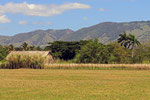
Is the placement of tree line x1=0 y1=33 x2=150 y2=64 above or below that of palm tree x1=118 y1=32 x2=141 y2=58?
below

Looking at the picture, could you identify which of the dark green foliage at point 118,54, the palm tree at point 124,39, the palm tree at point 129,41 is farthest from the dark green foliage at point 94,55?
the palm tree at point 124,39

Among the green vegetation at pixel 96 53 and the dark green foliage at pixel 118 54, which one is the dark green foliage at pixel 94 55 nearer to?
the green vegetation at pixel 96 53

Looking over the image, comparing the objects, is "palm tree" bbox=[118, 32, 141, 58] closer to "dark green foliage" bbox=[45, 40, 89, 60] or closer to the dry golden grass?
"dark green foliage" bbox=[45, 40, 89, 60]

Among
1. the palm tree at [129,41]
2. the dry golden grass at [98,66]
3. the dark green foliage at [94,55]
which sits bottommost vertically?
the dry golden grass at [98,66]

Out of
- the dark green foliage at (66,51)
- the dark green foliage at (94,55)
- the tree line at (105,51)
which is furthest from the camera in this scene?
the dark green foliage at (66,51)

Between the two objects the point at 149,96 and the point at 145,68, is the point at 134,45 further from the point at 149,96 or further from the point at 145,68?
the point at 149,96

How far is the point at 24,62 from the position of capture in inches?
2913

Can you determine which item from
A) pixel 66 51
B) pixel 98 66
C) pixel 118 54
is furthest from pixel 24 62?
pixel 66 51

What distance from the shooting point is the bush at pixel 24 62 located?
73.2m

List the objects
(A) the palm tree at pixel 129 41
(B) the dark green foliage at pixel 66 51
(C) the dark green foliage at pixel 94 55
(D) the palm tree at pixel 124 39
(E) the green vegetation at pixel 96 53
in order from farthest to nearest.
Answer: (B) the dark green foliage at pixel 66 51
(D) the palm tree at pixel 124 39
(A) the palm tree at pixel 129 41
(C) the dark green foliage at pixel 94 55
(E) the green vegetation at pixel 96 53

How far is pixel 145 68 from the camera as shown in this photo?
67.2 metres

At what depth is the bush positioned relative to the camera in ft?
240

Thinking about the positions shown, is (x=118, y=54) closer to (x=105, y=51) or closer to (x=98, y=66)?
(x=105, y=51)

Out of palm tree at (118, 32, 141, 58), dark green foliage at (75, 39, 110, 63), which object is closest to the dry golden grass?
dark green foliage at (75, 39, 110, 63)
